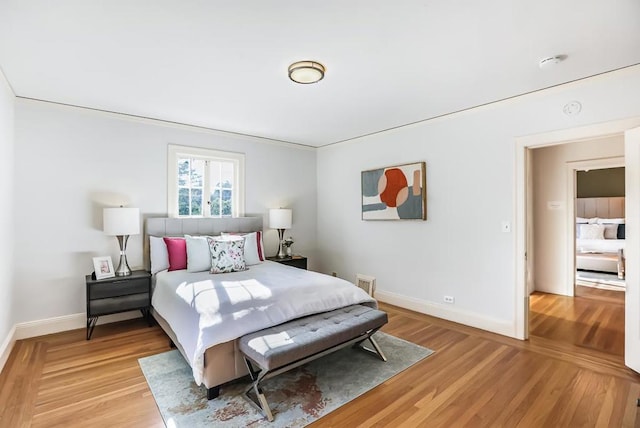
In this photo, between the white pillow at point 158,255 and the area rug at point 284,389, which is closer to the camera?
the area rug at point 284,389

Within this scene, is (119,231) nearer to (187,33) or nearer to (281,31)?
(187,33)

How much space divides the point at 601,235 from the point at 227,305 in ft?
27.4

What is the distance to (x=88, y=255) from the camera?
362 cm

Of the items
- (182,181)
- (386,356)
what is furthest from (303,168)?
(386,356)

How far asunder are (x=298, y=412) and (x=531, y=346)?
2.41 meters

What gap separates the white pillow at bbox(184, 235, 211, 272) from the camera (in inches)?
144

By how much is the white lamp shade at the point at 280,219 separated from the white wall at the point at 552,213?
399 cm

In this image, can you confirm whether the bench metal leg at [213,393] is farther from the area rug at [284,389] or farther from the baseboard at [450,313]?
the baseboard at [450,313]

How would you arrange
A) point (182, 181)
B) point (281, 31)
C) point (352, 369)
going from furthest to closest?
point (182, 181) < point (352, 369) < point (281, 31)

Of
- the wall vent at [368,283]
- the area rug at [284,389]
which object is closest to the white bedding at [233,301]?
the area rug at [284,389]

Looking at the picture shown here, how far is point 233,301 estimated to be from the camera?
8.19 ft

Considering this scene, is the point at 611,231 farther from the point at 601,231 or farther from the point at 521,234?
the point at 521,234

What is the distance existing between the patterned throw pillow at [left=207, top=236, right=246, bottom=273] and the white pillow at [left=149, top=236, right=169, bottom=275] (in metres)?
0.52

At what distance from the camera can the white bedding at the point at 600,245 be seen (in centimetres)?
637
